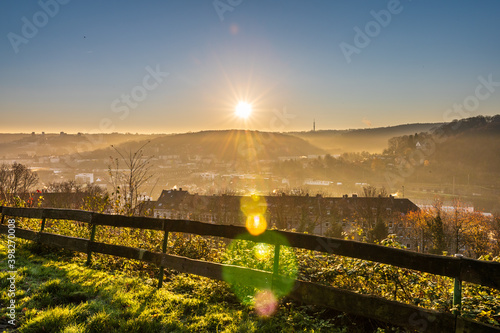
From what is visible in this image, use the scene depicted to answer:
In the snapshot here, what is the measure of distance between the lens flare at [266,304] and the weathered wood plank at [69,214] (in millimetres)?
4270

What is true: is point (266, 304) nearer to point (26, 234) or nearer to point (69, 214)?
point (69, 214)

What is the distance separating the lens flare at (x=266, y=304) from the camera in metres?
4.46

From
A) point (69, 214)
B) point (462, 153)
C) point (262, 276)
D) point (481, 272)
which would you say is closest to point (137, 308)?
point (262, 276)

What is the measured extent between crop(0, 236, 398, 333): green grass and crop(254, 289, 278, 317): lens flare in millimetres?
90

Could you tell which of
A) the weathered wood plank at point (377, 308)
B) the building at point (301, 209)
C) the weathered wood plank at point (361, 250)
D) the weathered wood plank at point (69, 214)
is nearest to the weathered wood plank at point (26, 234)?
the weathered wood plank at point (69, 214)

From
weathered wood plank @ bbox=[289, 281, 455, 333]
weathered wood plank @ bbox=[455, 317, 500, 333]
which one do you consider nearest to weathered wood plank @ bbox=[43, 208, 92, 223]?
weathered wood plank @ bbox=[289, 281, 455, 333]

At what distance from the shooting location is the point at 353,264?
5.18 meters

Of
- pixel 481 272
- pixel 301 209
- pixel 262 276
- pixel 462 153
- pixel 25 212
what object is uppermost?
pixel 462 153

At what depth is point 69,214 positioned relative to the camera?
7.01 meters

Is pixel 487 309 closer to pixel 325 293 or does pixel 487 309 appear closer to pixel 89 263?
pixel 325 293

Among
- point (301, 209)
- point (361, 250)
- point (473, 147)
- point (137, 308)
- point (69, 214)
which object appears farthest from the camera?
point (473, 147)

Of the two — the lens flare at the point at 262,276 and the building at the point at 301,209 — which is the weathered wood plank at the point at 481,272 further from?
the building at the point at 301,209

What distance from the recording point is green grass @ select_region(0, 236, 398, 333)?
12.6 feet

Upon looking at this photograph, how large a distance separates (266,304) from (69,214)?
17.1 ft
